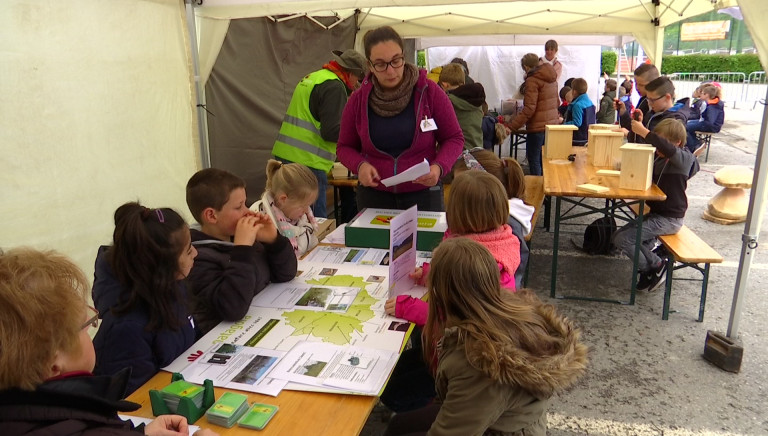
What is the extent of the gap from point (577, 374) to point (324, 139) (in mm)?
3146

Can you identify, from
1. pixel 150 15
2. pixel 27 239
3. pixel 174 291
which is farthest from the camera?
pixel 150 15

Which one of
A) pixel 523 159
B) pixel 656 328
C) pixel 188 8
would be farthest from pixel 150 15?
→ pixel 523 159

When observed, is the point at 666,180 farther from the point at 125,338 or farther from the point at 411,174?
the point at 125,338

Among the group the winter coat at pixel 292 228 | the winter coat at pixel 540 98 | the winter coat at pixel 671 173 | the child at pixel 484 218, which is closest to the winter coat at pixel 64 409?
the child at pixel 484 218

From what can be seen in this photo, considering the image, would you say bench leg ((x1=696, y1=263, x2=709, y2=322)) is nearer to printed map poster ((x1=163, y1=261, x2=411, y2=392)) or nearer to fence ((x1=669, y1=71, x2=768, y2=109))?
printed map poster ((x1=163, y1=261, x2=411, y2=392))

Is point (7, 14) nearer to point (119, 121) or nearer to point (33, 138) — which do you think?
point (33, 138)

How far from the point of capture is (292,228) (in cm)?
256

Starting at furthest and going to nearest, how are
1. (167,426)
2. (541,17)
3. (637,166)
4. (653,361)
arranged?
(541,17)
(637,166)
(653,361)
(167,426)

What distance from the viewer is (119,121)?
3.40 metres

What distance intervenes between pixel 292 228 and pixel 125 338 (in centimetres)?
116

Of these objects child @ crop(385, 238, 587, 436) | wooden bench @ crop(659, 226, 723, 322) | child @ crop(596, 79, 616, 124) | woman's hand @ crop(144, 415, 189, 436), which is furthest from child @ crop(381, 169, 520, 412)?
child @ crop(596, 79, 616, 124)

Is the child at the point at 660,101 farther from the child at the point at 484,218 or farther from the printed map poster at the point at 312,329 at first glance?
the printed map poster at the point at 312,329

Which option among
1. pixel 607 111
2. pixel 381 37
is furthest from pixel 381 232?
pixel 607 111

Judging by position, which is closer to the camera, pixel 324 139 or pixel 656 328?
pixel 656 328
